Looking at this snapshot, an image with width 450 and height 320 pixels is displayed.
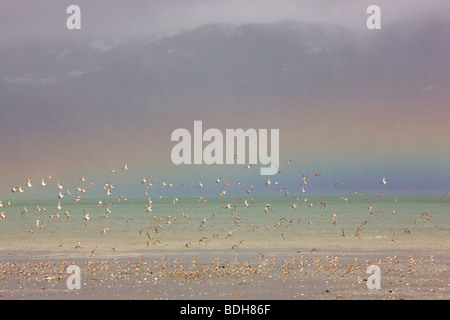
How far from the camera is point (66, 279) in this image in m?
27.1

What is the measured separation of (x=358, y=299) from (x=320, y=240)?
82.2ft

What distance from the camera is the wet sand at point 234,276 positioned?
76.6ft

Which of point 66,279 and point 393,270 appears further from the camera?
point 393,270

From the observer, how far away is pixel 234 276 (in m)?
27.6

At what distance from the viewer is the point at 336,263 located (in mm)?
32000

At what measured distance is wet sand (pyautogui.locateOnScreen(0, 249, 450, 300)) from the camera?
76.6 ft
